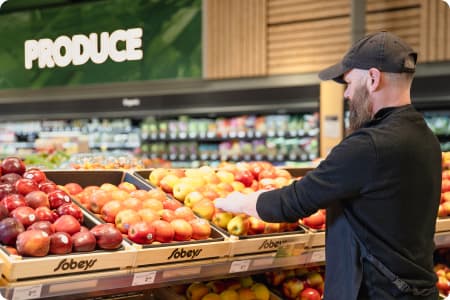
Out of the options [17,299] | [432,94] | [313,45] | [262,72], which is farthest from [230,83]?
[17,299]

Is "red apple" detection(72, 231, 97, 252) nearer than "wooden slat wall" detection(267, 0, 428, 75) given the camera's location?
Yes

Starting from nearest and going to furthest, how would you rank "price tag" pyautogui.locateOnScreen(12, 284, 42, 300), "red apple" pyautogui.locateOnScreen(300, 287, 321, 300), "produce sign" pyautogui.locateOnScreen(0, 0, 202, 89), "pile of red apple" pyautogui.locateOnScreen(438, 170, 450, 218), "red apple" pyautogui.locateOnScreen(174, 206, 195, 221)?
"price tag" pyautogui.locateOnScreen(12, 284, 42, 300)
"red apple" pyautogui.locateOnScreen(174, 206, 195, 221)
"red apple" pyautogui.locateOnScreen(300, 287, 321, 300)
"pile of red apple" pyautogui.locateOnScreen(438, 170, 450, 218)
"produce sign" pyautogui.locateOnScreen(0, 0, 202, 89)

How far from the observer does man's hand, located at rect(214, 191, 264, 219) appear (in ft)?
7.64

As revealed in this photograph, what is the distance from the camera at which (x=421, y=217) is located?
2.08 meters

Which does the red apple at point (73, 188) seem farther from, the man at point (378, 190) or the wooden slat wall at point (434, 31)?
the wooden slat wall at point (434, 31)

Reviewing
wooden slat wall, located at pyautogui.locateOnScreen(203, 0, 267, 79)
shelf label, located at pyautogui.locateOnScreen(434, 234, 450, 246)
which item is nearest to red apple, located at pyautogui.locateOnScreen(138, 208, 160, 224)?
shelf label, located at pyautogui.locateOnScreen(434, 234, 450, 246)

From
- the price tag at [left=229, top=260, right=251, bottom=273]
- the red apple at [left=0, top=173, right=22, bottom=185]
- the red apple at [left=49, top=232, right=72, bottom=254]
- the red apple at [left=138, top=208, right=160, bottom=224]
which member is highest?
the red apple at [left=0, top=173, right=22, bottom=185]

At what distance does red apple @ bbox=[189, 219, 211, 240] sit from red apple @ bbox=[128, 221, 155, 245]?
0.22 metres

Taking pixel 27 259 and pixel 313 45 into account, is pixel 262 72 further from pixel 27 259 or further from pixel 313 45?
pixel 27 259

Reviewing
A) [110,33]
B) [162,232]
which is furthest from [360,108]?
[110,33]

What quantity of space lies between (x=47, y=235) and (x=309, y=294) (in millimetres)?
1511

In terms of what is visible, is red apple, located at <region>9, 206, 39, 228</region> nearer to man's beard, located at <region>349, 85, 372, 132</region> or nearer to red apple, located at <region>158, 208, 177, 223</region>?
red apple, located at <region>158, 208, 177, 223</region>

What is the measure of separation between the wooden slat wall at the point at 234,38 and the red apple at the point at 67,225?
534 centimetres

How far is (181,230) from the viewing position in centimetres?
238
